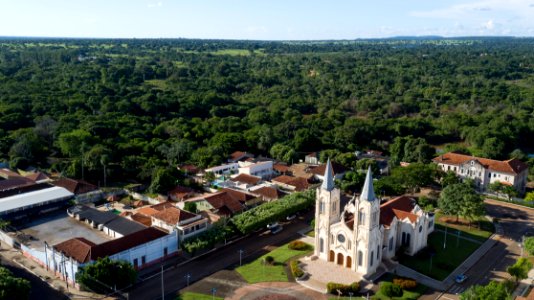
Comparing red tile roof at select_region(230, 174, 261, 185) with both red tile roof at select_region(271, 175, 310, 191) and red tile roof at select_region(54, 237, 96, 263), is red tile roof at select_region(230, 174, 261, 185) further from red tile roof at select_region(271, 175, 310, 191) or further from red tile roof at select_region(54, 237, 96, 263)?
red tile roof at select_region(54, 237, 96, 263)

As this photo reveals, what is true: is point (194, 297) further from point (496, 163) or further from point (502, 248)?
point (496, 163)

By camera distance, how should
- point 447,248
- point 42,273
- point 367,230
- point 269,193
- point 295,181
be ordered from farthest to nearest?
point 295,181 < point 269,193 < point 447,248 < point 42,273 < point 367,230

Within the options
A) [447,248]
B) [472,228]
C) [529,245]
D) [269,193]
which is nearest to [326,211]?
[447,248]

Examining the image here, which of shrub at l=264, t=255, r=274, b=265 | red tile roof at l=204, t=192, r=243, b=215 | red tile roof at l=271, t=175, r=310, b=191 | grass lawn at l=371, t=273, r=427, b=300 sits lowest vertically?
grass lawn at l=371, t=273, r=427, b=300

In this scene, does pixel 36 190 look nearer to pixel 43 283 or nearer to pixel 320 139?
pixel 43 283

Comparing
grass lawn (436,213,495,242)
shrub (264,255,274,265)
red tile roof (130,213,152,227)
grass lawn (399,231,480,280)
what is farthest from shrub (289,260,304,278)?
grass lawn (436,213,495,242)

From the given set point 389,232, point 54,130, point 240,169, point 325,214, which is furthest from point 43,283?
point 54,130
